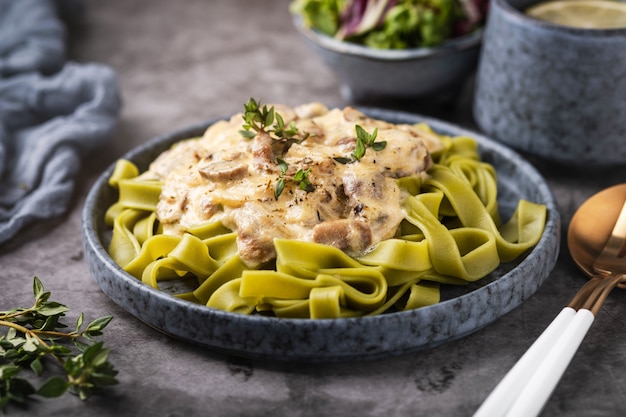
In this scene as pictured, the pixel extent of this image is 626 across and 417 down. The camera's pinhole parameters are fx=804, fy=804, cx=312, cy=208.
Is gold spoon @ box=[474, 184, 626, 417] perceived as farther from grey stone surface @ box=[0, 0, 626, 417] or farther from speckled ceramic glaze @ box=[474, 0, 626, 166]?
speckled ceramic glaze @ box=[474, 0, 626, 166]

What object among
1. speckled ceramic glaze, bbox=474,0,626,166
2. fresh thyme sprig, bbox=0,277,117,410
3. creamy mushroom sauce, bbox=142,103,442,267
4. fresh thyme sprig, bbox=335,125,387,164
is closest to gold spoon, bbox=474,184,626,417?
speckled ceramic glaze, bbox=474,0,626,166

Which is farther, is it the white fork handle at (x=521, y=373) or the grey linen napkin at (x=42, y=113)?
the grey linen napkin at (x=42, y=113)

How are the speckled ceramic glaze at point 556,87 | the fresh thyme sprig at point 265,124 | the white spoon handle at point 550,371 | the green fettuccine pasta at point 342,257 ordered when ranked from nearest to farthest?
the white spoon handle at point 550,371 → the green fettuccine pasta at point 342,257 → the fresh thyme sprig at point 265,124 → the speckled ceramic glaze at point 556,87

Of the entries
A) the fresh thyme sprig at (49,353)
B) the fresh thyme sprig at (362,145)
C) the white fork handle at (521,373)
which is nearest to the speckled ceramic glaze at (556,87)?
the fresh thyme sprig at (362,145)

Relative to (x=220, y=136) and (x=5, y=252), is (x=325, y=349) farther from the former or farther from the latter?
(x=5, y=252)

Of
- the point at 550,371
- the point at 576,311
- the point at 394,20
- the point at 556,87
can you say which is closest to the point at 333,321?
the point at 550,371

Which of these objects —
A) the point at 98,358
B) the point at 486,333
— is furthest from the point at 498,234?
the point at 98,358

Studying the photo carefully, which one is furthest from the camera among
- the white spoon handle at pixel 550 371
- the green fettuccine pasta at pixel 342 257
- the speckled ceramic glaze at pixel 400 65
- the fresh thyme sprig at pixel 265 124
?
the speckled ceramic glaze at pixel 400 65

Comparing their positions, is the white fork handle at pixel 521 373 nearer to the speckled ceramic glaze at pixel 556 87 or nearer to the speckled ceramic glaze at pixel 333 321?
the speckled ceramic glaze at pixel 333 321
